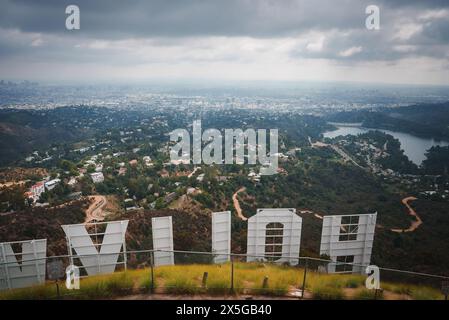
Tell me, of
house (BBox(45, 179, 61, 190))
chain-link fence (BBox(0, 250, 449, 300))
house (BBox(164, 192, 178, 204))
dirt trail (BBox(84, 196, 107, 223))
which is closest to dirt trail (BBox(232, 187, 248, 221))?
house (BBox(164, 192, 178, 204))

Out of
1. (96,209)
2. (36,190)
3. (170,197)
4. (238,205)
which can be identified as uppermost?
(36,190)

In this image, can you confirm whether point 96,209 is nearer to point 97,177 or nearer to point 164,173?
point 97,177

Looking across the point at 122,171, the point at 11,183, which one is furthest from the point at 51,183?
the point at 122,171

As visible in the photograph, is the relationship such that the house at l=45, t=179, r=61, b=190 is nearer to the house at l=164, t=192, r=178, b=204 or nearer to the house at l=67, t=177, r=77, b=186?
the house at l=67, t=177, r=77, b=186

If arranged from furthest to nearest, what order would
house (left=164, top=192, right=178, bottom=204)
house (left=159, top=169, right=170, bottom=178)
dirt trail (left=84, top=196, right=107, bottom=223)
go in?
house (left=159, top=169, right=170, bottom=178) → house (left=164, top=192, right=178, bottom=204) → dirt trail (left=84, top=196, right=107, bottom=223)
